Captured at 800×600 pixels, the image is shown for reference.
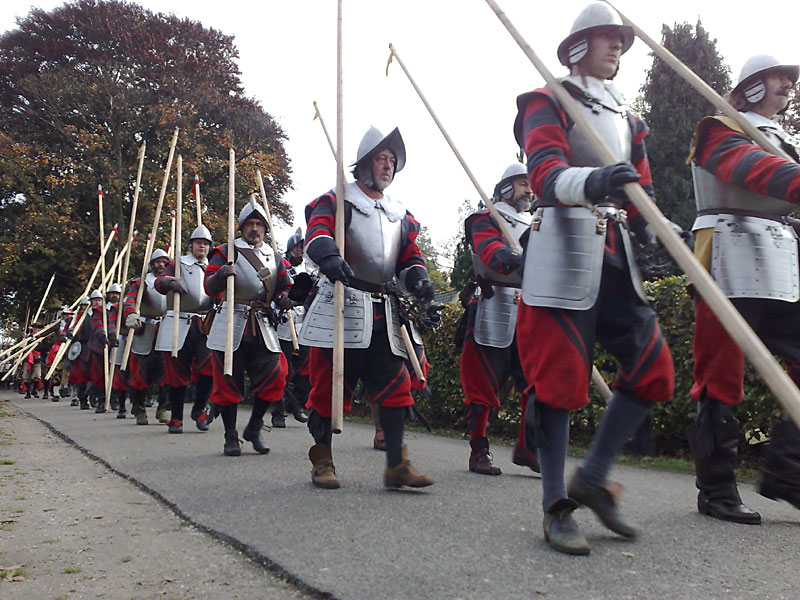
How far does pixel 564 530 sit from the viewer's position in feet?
8.93

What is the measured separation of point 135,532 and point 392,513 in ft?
3.70

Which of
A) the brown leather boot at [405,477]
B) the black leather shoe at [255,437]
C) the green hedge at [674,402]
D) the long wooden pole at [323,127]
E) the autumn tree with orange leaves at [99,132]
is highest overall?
the autumn tree with orange leaves at [99,132]

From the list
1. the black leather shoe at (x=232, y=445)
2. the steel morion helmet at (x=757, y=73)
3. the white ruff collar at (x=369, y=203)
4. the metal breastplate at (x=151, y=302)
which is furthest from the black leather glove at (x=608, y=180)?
the metal breastplate at (x=151, y=302)

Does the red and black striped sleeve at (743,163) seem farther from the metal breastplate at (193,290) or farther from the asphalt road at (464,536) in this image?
the metal breastplate at (193,290)

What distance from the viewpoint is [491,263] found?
185 inches

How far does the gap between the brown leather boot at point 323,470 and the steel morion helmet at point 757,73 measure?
2.87 metres

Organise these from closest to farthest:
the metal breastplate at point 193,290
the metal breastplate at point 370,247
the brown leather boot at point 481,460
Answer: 1. the metal breastplate at point 370,247
2. the brown leather boot at point 481,460
3. the metal breastplate at point 193,290

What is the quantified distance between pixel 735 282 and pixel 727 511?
1004 millimetres

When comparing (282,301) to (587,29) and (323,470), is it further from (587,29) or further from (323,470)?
(587,29)

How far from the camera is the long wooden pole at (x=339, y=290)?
3.74m

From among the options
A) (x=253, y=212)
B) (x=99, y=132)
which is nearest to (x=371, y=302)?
(x=253, y=212)

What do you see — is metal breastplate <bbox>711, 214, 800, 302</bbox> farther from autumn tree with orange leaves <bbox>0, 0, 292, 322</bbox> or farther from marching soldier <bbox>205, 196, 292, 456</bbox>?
autumn tree with orange leaves <bbox>0, 0, 292, 322</bbox>

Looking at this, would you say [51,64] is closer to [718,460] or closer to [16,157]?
[16,157]

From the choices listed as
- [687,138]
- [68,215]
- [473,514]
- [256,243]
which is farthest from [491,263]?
[687,138]
